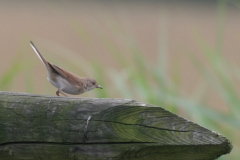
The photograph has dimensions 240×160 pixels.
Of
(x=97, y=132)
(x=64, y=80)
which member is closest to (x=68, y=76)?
(x=64, y=80)

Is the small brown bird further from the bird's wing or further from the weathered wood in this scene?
the weathered wood

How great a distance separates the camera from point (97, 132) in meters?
1.79

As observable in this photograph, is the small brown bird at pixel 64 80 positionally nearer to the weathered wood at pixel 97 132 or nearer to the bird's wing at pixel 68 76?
the bird's wing at pixel 68 76

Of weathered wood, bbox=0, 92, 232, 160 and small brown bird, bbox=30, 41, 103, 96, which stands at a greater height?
weathered wood, bbox=0, 92, 232, 160

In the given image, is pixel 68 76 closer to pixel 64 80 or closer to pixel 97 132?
pixel 64 80

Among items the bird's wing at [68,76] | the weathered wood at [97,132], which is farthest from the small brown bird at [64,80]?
the weathered wood at [97,132]

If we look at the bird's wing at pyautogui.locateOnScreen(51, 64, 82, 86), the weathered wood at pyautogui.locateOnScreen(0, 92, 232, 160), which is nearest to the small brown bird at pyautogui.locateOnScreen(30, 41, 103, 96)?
the bird's wing at pyautogui.locateOnScreen(51, 64, 82, 86)

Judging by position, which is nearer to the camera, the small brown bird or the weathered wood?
the weathered wood

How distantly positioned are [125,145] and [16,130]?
537 millimetres

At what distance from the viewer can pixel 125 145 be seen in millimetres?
1756

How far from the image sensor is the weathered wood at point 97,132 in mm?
1704

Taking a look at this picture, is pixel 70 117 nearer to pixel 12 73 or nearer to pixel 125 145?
pixel 125 145

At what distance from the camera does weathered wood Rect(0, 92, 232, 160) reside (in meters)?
1.70

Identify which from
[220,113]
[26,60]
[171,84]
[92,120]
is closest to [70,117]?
[92,120]
